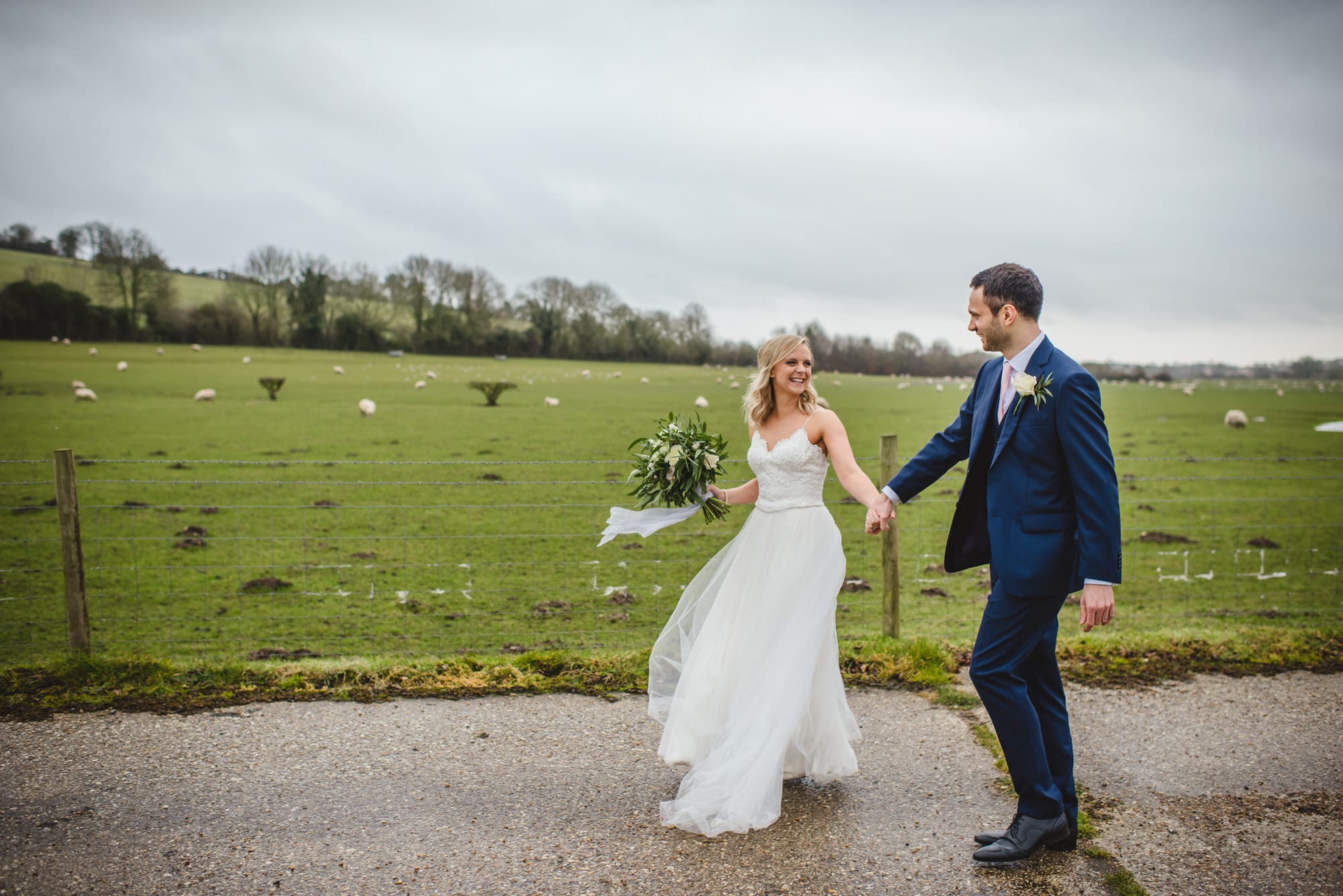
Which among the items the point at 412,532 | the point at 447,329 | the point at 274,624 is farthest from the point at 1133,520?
the point at 447,329

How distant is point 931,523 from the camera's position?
16.2 metres

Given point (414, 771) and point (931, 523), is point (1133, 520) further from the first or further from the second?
point (414, 771)

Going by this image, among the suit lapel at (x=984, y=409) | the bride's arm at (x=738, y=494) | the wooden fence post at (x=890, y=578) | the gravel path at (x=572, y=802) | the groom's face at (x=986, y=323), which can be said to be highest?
the groom's face at (x=986, y=323)

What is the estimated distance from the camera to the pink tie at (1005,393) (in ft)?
12.4

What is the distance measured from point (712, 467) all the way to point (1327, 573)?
1194 centimetres

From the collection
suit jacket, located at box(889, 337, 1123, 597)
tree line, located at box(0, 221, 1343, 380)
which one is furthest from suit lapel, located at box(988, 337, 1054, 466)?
tree line, located at box(0, 221, 1343, 380)

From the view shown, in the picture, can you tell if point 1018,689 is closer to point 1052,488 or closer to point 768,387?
point 1052,488

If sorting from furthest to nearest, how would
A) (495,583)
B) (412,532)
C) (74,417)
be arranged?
(74,417) < (412,532) < (495,583)

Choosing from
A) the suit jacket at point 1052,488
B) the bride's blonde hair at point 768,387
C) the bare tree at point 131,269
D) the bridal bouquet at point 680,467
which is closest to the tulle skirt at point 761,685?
the bridal bouquet at point 680,467

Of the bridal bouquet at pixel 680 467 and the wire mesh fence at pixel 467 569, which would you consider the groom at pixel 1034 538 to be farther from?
the wire mesh fence at pixel 467 569

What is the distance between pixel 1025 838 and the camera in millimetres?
3576

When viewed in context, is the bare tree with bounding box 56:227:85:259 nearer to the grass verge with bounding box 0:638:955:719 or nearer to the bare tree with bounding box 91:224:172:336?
the bare tree with bounding box 91:224:172:336

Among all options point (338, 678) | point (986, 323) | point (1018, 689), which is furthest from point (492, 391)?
point (1018, 689)

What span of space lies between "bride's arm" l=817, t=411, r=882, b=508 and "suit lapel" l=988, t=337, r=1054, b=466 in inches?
29.9
